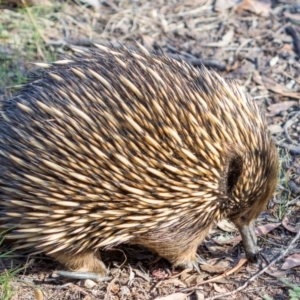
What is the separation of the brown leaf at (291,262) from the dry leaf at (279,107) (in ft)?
4.59

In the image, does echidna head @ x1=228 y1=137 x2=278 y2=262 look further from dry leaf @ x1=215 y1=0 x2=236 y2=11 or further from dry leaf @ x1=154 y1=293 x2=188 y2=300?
dry leaf @ x1=215 y1=0 x2=236 y2=11

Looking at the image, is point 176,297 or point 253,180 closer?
point 253,180

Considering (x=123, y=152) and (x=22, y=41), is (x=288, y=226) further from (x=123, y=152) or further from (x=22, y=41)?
(x=22, y=41)

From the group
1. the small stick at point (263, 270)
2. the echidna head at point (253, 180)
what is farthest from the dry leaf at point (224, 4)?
the echidna head at point (253, 180)

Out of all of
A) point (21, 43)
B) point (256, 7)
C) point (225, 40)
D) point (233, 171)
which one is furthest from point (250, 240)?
point (256, 7)

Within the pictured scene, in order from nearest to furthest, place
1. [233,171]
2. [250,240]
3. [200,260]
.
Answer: [233,171] < [250,240] < [200,260]

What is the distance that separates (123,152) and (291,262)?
121 centimetres

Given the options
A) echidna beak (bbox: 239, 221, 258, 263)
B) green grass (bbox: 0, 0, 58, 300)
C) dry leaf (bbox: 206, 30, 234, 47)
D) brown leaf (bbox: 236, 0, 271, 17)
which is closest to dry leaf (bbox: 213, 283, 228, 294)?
echidna beak (bbox: 239, 221, 258, 263)

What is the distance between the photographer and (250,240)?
3713 millimetres

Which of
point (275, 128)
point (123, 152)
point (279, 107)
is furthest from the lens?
point (279, 107)

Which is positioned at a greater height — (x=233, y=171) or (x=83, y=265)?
(x=233, y=171)

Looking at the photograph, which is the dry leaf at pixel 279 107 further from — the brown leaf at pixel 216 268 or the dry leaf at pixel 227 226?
the brown leaf at pixel 216 268

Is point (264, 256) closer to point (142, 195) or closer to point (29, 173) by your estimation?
point (142, 195)

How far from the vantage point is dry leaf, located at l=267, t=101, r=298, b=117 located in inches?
195
